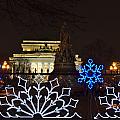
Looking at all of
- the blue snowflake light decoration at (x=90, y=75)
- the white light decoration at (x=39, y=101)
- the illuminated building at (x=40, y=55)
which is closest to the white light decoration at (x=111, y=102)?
the blue snowflake light decoration at (x=90, y=75)

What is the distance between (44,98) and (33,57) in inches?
3397

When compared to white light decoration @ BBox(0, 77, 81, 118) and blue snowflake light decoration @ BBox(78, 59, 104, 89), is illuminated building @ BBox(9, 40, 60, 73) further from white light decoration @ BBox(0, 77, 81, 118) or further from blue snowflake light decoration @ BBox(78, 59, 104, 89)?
blue snowflake light decoration @ BBox(78, 59, 104, 89)

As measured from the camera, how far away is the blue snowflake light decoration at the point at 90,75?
456 inches

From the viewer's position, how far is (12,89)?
450 inches

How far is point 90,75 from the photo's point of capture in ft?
38.5

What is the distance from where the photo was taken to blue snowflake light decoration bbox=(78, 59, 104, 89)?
11.6 metres

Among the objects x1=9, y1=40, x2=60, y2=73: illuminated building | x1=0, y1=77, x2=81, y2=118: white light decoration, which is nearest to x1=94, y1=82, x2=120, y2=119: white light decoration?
x1=0, y1=77, x2=81, y2=118: white light decoration

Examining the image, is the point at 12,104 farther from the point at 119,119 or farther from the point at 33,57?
the point at 33,57

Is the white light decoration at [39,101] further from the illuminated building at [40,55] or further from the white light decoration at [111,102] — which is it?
the illuminated building at [40,55]

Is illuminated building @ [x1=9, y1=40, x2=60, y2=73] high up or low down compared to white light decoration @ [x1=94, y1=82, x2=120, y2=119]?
up

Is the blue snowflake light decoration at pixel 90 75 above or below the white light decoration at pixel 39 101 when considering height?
above

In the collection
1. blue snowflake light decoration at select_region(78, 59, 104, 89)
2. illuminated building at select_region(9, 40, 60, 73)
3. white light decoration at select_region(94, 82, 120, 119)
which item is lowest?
white light decoration at select_region(94, 82, 120, 119)

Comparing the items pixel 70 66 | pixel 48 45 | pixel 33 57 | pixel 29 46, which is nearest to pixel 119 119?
pixel 70 66

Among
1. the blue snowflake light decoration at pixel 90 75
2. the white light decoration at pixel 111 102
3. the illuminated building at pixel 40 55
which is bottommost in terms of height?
the white light decoration at pixel 111 102
